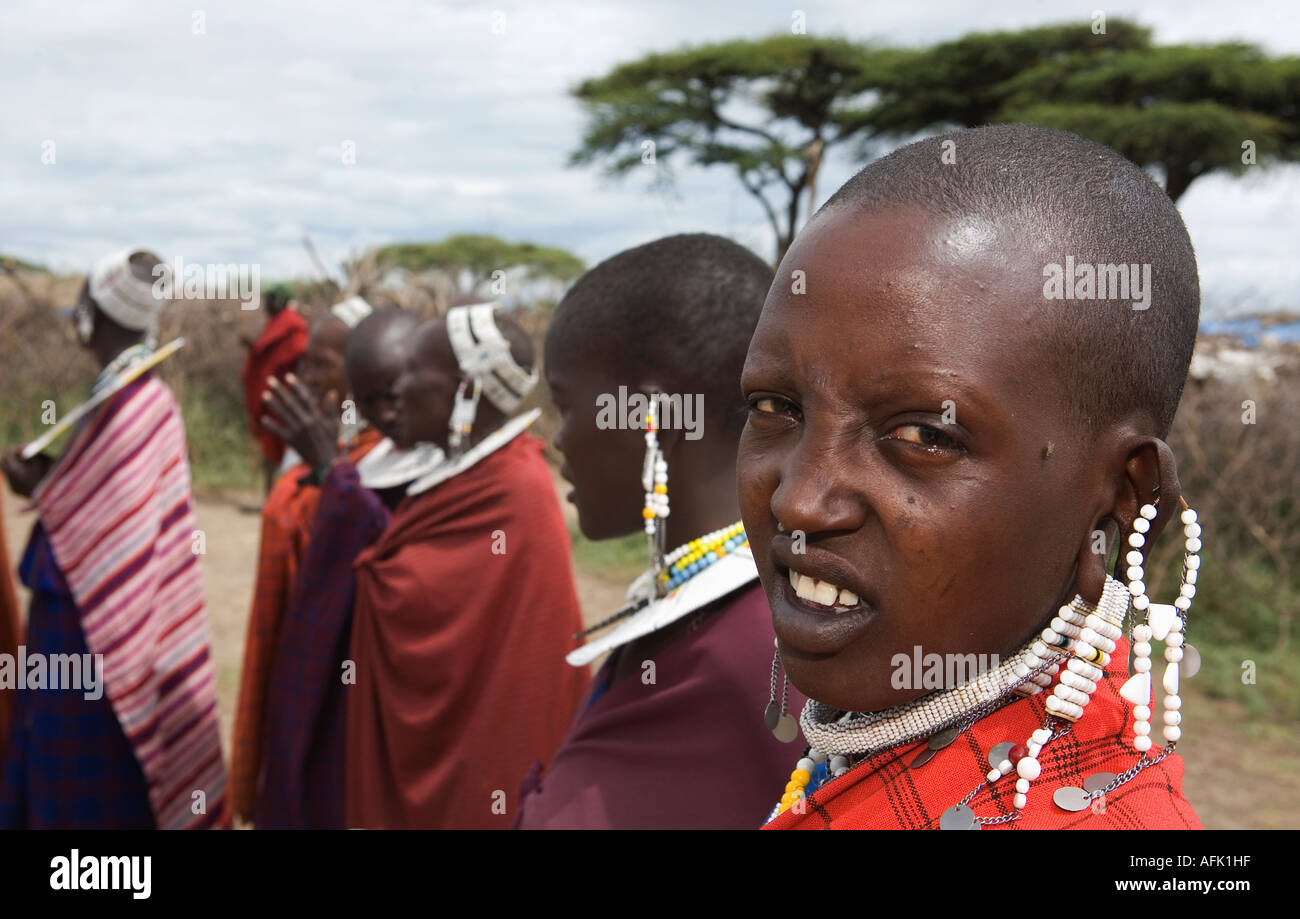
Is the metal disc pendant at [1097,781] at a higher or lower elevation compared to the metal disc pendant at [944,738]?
lower

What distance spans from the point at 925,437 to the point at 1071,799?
14.4 inches

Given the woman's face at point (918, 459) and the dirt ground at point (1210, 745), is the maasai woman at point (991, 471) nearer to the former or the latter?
the woman's face at point (918, 459)

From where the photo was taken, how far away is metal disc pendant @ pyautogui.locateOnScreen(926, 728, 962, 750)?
3.38ft

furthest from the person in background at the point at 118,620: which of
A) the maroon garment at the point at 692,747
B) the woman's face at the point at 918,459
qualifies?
the woman's face at the point at 918,459

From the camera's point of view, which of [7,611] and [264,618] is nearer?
[264,618]

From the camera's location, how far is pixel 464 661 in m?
3.11

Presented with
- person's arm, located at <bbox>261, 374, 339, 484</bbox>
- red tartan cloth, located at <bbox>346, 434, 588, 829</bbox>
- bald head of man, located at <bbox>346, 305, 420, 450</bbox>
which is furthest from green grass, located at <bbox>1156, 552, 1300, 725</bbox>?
person's arm, located at <bbox>261, 374, 339, 484</bbox>

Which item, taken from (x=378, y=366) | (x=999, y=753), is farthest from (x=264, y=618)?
(x=999, y=753)

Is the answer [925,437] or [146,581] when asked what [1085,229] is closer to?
[925,437]

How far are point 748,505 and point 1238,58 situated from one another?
15.7 metres

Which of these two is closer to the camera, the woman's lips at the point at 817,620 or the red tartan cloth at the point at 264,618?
the woman's lips at the point at 817,620

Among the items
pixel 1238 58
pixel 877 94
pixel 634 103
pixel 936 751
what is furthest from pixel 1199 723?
pixel 634 103

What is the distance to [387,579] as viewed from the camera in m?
3.27

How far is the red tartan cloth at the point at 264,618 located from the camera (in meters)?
3.84
